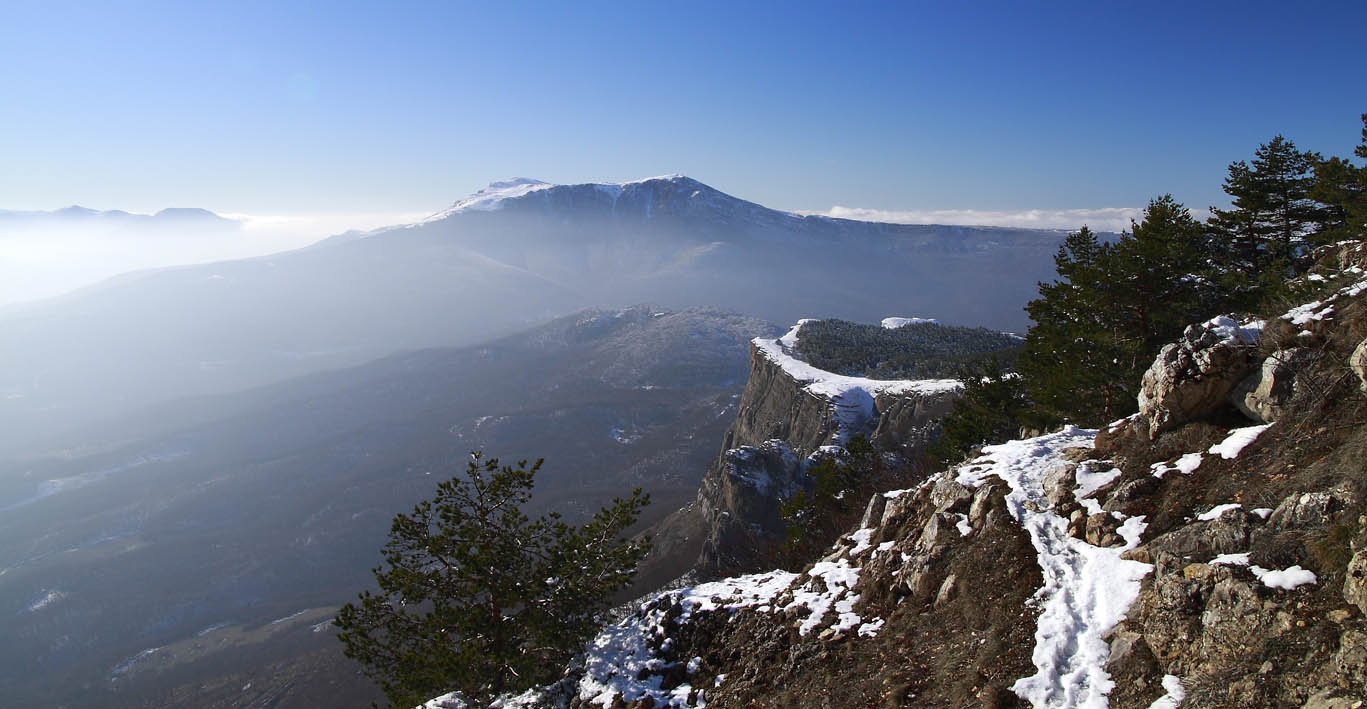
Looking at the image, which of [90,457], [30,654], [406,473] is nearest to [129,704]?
[30,654]

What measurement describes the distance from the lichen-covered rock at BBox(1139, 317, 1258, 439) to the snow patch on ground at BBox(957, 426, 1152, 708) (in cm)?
315

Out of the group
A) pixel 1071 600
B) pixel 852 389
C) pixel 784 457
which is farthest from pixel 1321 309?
pixel 784 457

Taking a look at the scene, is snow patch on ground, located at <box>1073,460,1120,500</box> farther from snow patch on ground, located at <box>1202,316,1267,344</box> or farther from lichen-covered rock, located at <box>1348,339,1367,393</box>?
lichen-covered rock, located at <box>1348,339,1367,393</box>

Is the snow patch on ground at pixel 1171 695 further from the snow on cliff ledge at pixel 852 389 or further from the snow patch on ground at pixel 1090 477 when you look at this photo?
the snow on cliff ledge at pixel 852 389

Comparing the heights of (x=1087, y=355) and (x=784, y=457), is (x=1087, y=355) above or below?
above

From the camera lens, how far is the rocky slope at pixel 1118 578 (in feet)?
26.4

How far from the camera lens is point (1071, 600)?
436 inches

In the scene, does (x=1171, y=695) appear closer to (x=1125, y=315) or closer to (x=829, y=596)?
(x=829, y=596)

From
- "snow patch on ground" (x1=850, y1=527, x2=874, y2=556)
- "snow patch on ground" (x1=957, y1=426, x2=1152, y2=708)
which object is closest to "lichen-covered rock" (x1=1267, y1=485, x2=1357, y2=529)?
"snow patch on ground" (x1=957, y1=426, x2=1152, y2=708)

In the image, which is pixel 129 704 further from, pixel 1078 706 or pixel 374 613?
pixel 1078 706

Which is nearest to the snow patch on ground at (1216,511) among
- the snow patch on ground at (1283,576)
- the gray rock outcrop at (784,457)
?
the snow patch on ground at (1283,576)

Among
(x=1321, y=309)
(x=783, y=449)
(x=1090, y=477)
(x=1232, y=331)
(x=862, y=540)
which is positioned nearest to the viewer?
(x=1321, y=309)

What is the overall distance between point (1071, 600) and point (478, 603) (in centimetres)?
1570

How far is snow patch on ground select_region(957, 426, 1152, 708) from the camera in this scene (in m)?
9.34
